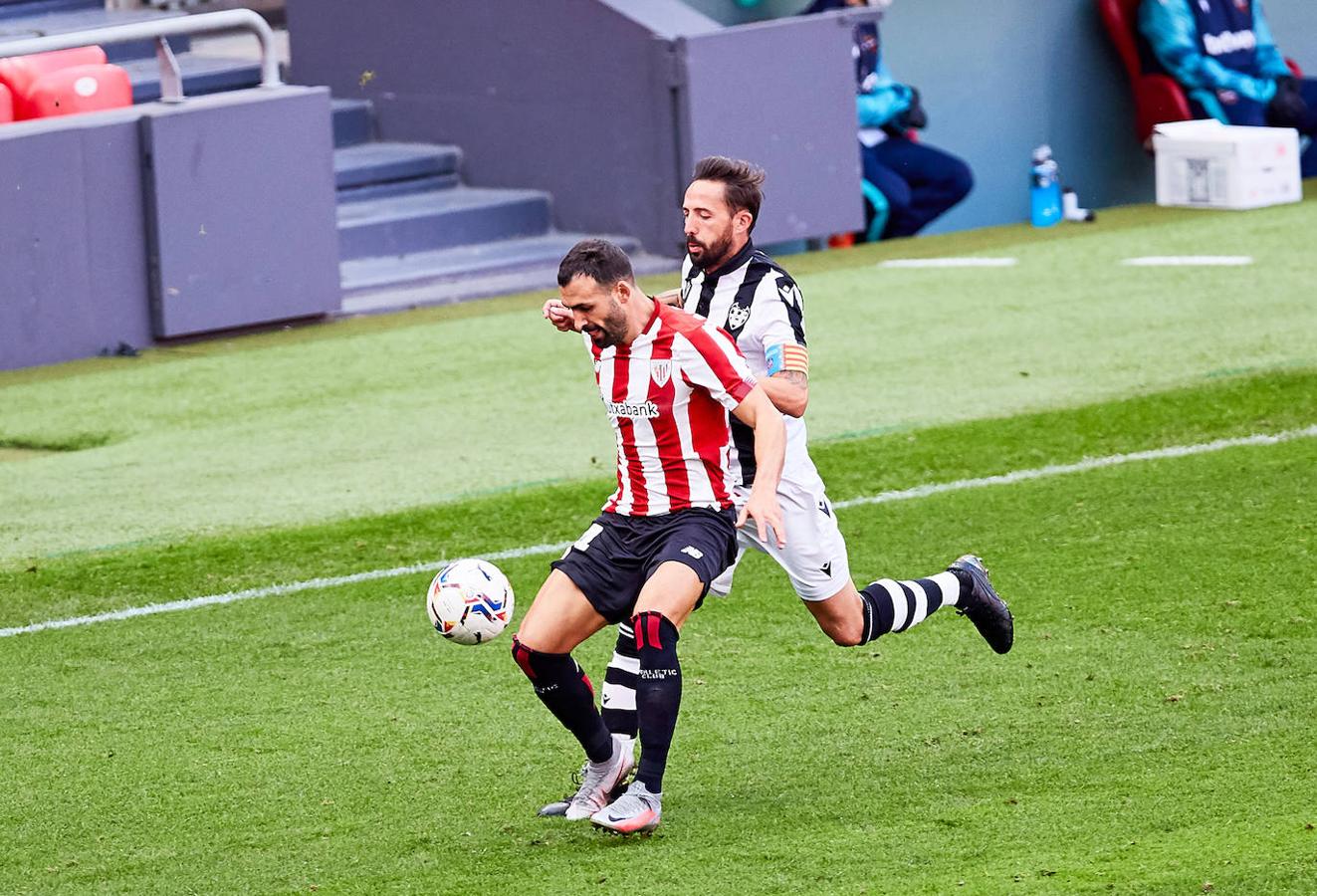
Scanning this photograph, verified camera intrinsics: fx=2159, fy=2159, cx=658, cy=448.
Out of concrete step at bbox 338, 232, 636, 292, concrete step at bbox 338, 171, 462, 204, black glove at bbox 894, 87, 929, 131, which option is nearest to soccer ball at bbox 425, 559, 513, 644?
concrete step at bbox 338, 232, 636, 292

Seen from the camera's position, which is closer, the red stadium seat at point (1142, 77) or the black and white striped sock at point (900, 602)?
the black and white striped sock at point (900, 602)

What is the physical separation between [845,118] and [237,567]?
8938 mm

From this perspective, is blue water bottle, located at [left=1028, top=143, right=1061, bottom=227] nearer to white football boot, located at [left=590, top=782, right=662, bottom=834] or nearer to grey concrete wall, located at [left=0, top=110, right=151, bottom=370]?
grey concrete wall, located at [left=0, top=110, right=151, bottom=370]

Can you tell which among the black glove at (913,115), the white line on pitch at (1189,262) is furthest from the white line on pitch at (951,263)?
the black glove at (913,115)

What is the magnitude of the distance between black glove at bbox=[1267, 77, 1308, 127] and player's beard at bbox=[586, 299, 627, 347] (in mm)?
14145

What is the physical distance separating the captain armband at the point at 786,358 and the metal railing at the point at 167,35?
7930 millimetres

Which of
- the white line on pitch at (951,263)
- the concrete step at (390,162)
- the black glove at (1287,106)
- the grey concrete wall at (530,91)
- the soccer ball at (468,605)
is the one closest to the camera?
the soccer ball at (468,605)

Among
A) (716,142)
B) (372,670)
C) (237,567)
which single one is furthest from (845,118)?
(372,670)

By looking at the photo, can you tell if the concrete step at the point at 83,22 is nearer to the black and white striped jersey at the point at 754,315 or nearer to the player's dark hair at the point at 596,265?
the black and white striped jersey at the point at 754,315

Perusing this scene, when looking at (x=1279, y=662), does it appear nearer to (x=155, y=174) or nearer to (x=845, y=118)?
(x=155, y=174)

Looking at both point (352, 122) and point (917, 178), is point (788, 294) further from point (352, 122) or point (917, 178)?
point (352, 122)

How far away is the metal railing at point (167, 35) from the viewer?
12.8m

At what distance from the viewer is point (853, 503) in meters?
9.20

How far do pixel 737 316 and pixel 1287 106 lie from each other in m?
13.5
